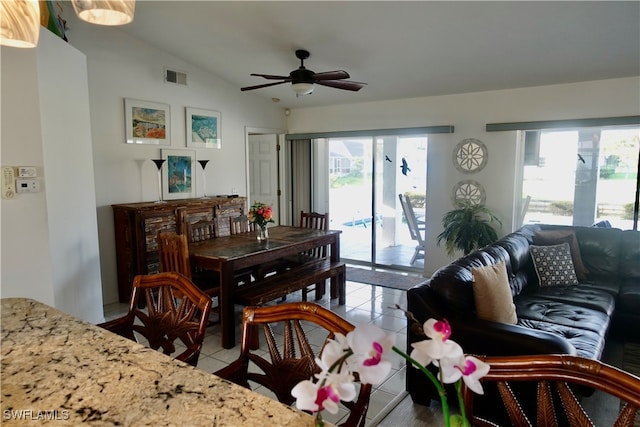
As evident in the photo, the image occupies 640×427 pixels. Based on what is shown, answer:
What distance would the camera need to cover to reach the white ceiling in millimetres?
3449

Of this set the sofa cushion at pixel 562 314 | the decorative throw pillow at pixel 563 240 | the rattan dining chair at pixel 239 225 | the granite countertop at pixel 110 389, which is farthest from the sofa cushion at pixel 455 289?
the rattan dining chair at pixel 239 225

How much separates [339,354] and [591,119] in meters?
5.04

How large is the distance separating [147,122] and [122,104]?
33 centimetres

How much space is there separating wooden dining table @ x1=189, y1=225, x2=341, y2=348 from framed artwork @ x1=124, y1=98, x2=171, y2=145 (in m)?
1.60

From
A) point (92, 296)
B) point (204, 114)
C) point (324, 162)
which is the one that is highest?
point (204, 114)

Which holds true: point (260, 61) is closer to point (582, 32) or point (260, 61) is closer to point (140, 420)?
point (582, 32)

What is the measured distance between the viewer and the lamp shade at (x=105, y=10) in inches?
53.6

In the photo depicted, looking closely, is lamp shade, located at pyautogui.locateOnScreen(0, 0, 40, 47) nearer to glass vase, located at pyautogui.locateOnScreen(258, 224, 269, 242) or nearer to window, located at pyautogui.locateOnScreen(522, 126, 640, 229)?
glass vase, located at pyautogui.locateOnScreen(258, 224, 269, 242)

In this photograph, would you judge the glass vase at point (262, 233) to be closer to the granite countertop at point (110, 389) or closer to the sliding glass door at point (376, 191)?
the sliding glass door at point (376, 191)

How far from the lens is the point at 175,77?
518 centimetres

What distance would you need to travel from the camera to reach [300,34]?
4152 millimetres

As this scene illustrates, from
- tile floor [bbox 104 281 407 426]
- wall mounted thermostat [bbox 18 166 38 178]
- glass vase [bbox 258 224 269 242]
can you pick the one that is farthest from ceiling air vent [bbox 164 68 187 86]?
tile floor [bbox 104 281 407 426]

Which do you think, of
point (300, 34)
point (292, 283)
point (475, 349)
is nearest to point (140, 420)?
point (475, 349)

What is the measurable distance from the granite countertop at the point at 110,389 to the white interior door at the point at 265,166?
5.45 metres
